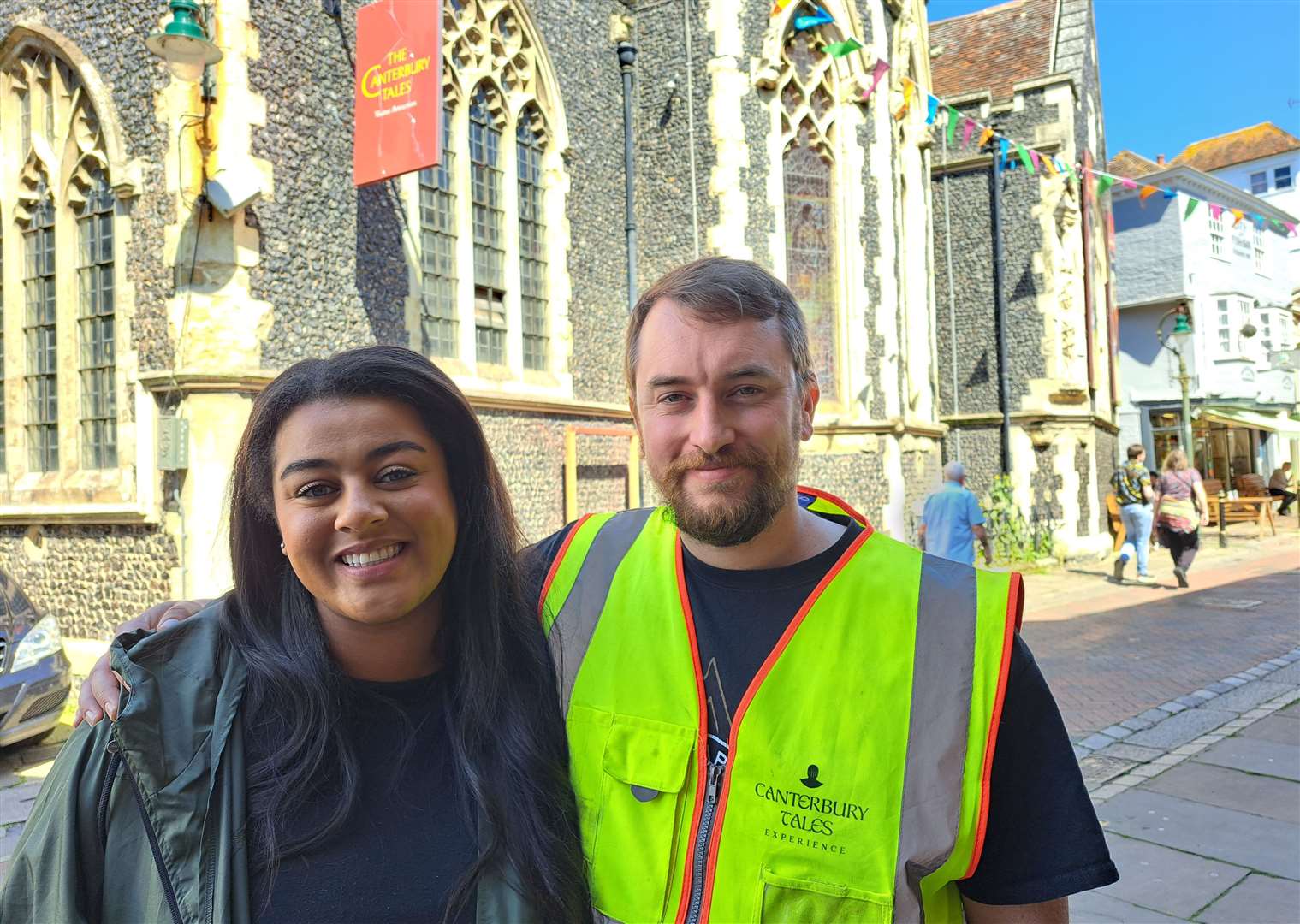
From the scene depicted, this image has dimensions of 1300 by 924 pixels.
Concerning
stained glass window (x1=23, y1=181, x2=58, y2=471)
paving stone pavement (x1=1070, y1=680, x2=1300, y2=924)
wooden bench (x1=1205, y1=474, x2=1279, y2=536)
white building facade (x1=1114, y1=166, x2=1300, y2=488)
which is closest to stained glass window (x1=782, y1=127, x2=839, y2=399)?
paving stone pavement (x1=1070, y1=680, x2=1300, y2=924)

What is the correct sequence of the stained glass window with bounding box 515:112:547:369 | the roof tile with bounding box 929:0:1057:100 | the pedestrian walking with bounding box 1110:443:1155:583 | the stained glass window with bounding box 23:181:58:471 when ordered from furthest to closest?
the roof tile with bounding box 929:0:1057:100 < the pedestrian walking with bounding box 1110:443:1155:583 < the stained glass window with bounding box 515:112:547:369 < the stained glass window with bounding box 23:181:58:471

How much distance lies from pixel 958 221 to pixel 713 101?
9.57m

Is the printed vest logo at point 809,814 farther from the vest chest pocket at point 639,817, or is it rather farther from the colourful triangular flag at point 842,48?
the colourful triangular flag at point 842,48

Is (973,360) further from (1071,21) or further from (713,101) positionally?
(713,101)

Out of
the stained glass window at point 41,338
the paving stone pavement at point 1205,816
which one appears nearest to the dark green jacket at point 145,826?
the paving stone pavement at point 1205,816

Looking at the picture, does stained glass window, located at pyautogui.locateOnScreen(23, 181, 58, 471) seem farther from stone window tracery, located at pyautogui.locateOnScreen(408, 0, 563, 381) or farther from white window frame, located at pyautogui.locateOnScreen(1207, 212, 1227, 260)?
white window frame, located at pyautogui.locateOnScreen(1207, 212, 1227, 260)

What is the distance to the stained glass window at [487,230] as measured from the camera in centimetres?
977

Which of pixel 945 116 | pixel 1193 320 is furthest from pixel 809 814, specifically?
pixel 1193 320

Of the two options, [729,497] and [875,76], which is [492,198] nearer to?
[875,76]

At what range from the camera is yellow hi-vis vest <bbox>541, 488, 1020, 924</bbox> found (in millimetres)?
1423

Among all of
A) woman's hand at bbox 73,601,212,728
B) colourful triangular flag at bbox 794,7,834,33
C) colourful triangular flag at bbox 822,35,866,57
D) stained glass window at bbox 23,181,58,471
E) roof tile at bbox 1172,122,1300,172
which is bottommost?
woman's hand at bbox 73,601,212,728

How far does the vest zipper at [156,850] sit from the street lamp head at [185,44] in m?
6.10

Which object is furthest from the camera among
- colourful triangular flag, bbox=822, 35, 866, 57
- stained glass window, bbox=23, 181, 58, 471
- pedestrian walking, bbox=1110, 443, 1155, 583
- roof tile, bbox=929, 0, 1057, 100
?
roof tile, bbox=929, 0, 1057, 100

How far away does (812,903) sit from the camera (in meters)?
1.42
